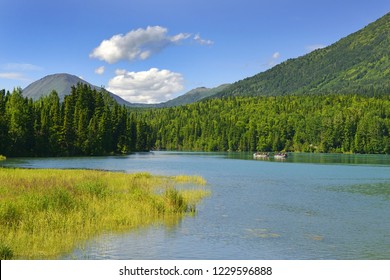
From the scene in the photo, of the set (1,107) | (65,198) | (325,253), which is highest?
(1,107)

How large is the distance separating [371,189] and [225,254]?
40696 mm

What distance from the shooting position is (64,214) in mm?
29484

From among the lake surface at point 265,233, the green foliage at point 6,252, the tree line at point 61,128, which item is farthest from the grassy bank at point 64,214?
the tree line at point 61,128

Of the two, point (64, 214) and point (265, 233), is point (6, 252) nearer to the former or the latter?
point (64, 214)

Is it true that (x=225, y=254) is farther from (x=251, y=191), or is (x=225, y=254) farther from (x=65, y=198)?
(x=251, y=191)

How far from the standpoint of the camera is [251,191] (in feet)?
177

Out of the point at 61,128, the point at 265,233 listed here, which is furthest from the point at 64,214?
the point at 61,128

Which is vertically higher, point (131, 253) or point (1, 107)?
point (1, 107)

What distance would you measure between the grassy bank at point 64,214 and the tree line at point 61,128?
86.3 metres

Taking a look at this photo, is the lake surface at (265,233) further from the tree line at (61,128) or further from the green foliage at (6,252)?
the tree line at (61,128)

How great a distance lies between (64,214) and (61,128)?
111 metres

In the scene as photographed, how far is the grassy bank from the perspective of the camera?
2336cm

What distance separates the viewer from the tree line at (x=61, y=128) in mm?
123125
